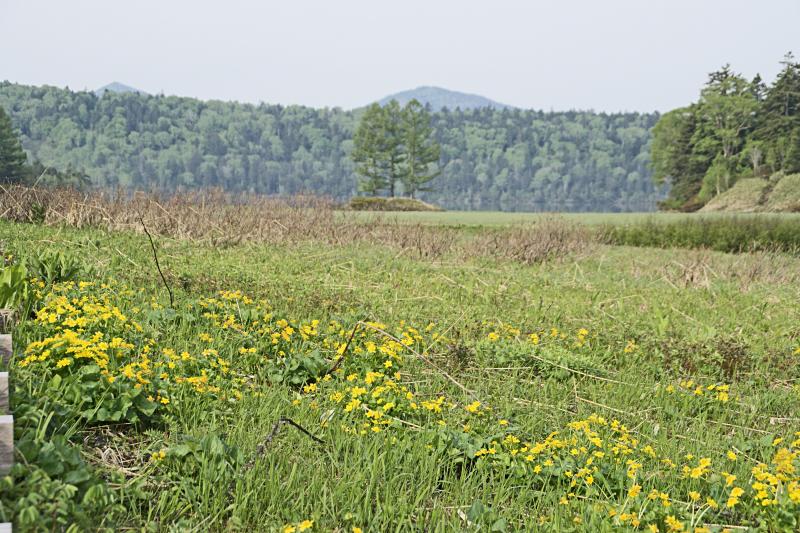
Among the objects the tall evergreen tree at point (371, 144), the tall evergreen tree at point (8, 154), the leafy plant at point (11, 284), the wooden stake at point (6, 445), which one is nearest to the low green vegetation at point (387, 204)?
the tall evergreen tree at point (8, 154)

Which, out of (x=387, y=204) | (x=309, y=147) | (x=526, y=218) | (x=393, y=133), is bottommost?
(x=387, y=204)

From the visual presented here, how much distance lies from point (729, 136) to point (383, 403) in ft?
179

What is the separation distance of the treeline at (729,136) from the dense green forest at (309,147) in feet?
99.1

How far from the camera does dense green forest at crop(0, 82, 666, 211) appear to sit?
87375 millimetres

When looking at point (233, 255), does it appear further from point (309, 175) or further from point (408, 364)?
point (309, 175)

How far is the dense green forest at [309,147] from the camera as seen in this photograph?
87375 millimetres

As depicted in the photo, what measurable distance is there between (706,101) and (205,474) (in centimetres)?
5988

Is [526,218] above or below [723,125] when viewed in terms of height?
below

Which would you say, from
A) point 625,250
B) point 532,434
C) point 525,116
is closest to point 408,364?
point 532,434

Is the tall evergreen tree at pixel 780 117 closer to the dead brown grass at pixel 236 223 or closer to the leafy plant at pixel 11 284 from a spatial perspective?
the dead brown grass at pixel 236 223

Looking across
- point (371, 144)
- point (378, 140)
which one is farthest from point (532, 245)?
point (371, 144)

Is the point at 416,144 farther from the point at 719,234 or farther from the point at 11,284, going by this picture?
the point at 11,284

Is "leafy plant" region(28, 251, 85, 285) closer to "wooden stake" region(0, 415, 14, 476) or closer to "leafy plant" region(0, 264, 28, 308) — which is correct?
"leafy plant" region(0, 264, 28, 308)

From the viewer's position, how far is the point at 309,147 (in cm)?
10344
